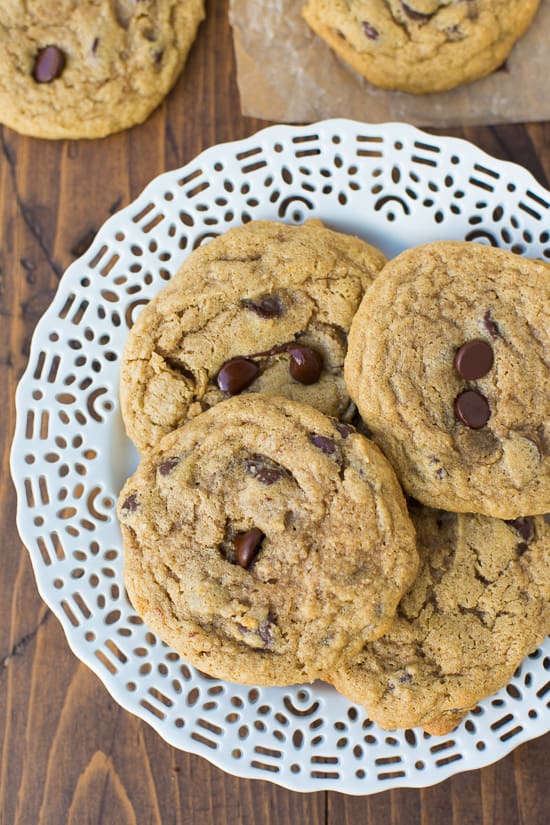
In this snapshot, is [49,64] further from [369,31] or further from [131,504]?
[131,504]

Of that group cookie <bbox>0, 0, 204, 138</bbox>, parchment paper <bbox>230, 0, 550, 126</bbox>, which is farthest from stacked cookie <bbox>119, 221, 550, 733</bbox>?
cookie <bbox>0, 0, 204, 138</bbox>

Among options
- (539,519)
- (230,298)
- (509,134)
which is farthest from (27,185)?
(539,519)

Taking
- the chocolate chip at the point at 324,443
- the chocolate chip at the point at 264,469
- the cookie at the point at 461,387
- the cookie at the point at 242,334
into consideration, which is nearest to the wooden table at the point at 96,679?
the cookie at the point at 242,334

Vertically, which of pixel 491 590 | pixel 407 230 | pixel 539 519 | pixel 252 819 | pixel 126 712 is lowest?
pixel 252 819

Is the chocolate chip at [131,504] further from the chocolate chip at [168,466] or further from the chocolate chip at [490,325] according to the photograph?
the chocolate chip at [490,325]

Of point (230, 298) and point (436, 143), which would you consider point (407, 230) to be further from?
point (230, 298)

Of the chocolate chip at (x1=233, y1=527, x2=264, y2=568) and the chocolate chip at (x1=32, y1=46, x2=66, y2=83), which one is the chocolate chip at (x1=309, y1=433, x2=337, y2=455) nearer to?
the chocolate chip at (x1=233, y1=527, x2=264, y2=568)

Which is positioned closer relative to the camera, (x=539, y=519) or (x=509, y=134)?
(x=539, y=519)
